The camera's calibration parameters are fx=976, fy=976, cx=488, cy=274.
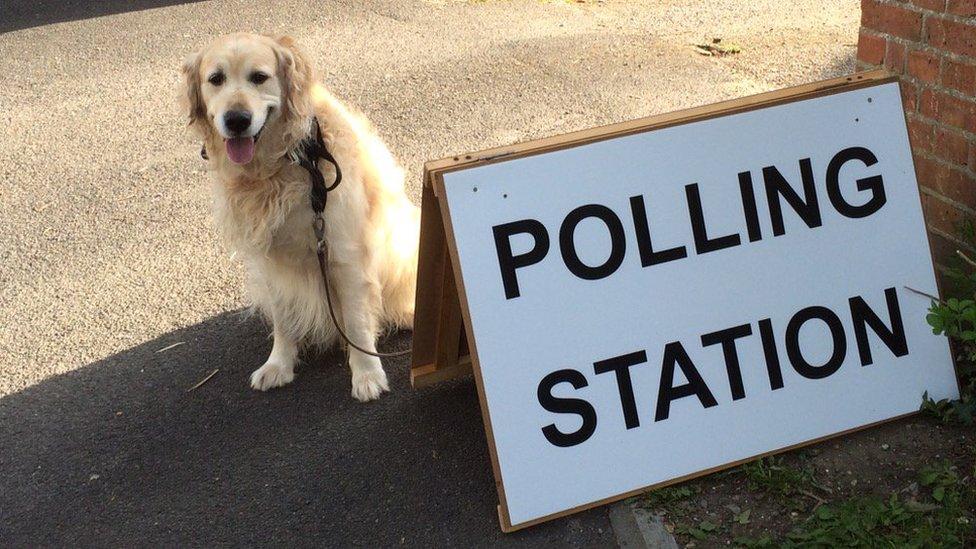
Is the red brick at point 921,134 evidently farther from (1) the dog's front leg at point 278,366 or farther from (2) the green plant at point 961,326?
(1) the dog's front leg at point 278,366

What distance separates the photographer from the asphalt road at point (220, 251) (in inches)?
137

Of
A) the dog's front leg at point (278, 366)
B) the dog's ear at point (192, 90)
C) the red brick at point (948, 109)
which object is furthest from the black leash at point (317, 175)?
the red brick at point (948, 109)

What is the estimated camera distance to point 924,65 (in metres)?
3.68

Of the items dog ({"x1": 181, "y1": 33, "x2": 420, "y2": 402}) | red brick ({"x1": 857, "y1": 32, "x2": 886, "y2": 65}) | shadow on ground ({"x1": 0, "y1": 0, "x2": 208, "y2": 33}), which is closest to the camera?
dog ({"x1": 181, "y1": 33, "x2": 420, "y2": 402})

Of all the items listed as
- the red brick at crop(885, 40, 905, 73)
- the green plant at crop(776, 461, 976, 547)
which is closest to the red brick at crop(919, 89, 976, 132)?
the red brick at crop(885, 40, 905, 73)

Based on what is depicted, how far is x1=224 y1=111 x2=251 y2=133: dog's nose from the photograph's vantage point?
3498mm

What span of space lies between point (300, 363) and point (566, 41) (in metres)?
4.26

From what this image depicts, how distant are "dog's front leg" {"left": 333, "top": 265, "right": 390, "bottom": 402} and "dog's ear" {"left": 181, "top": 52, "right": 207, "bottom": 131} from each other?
83cm

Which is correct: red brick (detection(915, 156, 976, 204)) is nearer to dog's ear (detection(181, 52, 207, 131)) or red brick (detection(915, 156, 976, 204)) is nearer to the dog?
the dog

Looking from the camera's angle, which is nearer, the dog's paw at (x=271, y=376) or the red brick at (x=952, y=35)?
the red brick at (x=952, y=35)

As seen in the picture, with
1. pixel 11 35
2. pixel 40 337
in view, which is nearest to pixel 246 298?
pixel 40 337

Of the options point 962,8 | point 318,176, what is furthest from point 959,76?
point 318,176

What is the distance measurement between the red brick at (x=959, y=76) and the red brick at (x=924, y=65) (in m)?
0.04

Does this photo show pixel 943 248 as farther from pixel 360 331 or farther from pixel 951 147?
pixel 360 331
